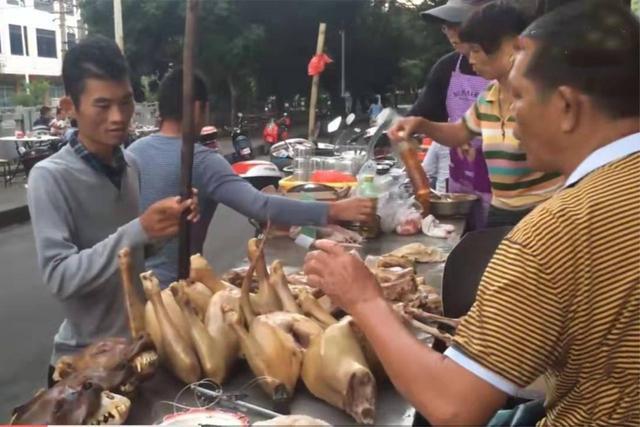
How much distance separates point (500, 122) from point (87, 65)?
1861 millimetres

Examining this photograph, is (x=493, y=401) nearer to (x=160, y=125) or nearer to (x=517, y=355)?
(x=517, y=355)

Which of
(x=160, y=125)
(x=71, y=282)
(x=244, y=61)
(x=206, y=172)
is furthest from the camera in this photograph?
(x=244, y=61)

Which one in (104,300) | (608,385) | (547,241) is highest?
(547,241)

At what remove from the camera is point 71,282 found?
199cm

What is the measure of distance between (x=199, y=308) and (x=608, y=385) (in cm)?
126

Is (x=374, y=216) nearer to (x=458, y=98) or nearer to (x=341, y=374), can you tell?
(x=458, y=98)

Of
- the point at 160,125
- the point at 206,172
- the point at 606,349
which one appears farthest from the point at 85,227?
the point at 606,349

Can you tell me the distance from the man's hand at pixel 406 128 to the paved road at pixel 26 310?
2649 mm

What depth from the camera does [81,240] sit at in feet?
7.20

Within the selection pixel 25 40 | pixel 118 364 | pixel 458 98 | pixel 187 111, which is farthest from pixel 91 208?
pixel 25 40

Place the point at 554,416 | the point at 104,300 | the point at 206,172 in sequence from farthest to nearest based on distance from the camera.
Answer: the point at 206,172
the point at 104,300
the point at 554,416

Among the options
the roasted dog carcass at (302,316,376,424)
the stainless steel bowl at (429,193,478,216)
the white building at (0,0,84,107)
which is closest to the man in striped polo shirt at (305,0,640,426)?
the roasted dog carcass at (302,316,376,424)

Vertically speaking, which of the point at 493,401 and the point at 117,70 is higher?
the point at 117,70

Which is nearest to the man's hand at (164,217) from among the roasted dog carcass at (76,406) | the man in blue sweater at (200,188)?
the roasted dog carcass at (76,406)
